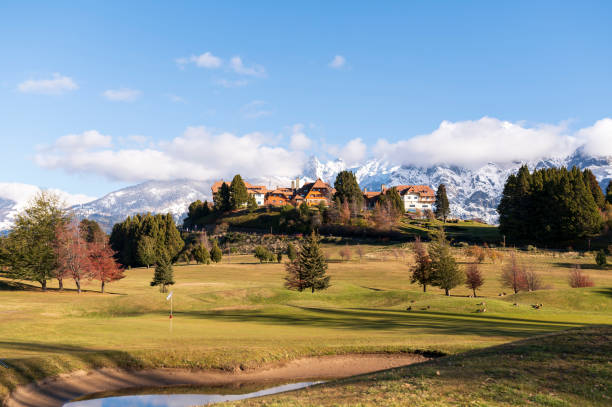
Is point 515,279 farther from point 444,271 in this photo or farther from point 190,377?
point 190,377

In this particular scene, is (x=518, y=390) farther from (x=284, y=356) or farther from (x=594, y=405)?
(x=284, y=356)

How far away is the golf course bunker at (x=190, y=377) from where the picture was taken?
51.3 feet

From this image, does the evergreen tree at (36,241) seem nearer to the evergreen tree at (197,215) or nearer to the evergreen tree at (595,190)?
the evergreen tree at (197,215)

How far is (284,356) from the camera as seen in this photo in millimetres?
19766

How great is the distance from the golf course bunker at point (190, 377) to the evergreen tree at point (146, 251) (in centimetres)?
9038

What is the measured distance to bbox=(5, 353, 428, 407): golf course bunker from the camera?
15.6m

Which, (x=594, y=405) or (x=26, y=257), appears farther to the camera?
(x=26, y=257)

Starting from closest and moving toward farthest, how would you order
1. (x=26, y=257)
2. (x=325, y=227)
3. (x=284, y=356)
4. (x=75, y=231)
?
1. (x=284, y=356)
2. (x=26, y=257)
3. (x=75, y=231)
4. (x=325, y=227)

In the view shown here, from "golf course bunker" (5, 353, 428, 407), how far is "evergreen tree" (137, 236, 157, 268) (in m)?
90.4

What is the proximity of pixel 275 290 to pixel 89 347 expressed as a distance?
26.6 m

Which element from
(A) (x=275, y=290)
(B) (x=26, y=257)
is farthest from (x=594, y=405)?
(B) (x=26, y=257)

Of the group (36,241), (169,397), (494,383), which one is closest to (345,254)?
(36,241)

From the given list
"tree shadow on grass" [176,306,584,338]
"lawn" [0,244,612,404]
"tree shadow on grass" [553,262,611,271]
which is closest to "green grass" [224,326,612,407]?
"lawn" [0,244,612,404]

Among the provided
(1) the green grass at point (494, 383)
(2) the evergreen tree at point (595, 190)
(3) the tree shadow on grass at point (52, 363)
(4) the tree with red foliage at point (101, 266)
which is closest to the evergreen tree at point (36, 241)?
(4) the tree with red foliage at point (101, 266)
